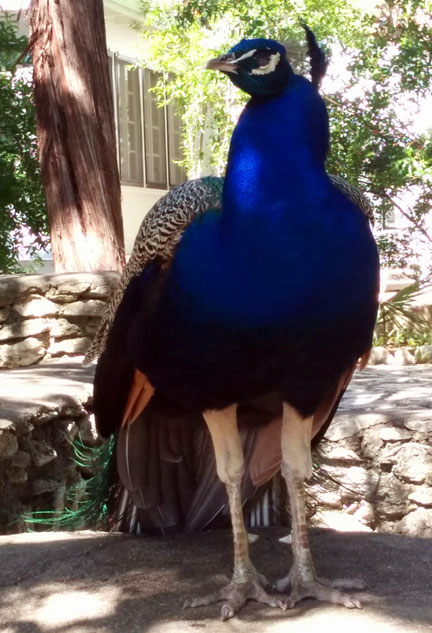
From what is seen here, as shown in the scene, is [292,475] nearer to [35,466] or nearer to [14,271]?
[35,466]

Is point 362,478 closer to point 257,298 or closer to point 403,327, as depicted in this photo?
point 257,298

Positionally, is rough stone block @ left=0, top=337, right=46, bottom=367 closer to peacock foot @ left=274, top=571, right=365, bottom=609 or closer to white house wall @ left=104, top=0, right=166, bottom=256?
peacock foot @ left=274, top=571, right=365, bottom=609

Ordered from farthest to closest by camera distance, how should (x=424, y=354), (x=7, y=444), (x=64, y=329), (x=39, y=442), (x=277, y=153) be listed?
(x=424, y=354), (x=64, y=329), (x=39, y=442), (x=7, y=444), (x=277, y=153)

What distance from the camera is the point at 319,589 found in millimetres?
2166

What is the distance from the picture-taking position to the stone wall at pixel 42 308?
5.62 m

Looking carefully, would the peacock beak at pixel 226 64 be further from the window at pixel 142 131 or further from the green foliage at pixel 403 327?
the window at pixel 142 131

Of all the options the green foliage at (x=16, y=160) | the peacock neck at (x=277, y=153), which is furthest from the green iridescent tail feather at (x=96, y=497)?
the green foliage at (x=16, y=160)

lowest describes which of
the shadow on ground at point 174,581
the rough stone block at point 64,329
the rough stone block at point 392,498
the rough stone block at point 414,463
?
the rough stone block at point 392,498

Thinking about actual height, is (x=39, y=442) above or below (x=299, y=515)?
below

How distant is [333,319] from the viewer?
1.96 meters

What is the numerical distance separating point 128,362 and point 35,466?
6.11 ft

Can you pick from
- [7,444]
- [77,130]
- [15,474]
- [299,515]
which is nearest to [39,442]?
[15,474]

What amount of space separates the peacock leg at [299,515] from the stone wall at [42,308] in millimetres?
3520

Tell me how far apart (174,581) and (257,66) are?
1.30 metres
